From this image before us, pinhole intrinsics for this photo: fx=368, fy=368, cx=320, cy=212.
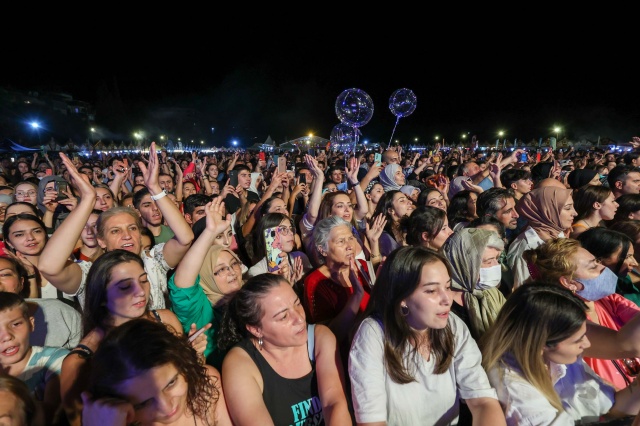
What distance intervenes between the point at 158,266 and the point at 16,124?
49239mm

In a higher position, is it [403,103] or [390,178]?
[403,103]

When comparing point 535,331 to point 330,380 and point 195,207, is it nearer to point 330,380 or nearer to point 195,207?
point 330,380

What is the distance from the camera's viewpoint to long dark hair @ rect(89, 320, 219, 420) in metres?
1.59

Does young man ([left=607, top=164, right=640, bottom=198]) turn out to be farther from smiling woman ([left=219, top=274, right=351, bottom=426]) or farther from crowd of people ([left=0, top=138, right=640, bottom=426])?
smiling woman ([left=219, top=274, right=351, bottom=426])

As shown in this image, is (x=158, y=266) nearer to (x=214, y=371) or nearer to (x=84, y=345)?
(x=84, y=345)

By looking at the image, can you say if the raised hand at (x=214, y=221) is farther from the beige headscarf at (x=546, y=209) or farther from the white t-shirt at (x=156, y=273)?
the beige headscarf at (x=546, y=209)

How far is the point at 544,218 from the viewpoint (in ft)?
12.8

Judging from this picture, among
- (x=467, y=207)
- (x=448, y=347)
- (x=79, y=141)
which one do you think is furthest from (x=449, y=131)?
(x=448, y=347)

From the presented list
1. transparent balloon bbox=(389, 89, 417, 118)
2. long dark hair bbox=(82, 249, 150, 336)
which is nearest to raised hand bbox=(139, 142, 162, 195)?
long dark hair bbox=(82, 249, 150, 336)

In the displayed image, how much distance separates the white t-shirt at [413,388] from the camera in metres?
1.91

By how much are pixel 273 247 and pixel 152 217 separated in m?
1.78

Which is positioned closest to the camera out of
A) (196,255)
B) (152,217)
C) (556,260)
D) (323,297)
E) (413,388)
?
(413,388)

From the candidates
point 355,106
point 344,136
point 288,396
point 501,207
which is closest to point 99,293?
point 288,396

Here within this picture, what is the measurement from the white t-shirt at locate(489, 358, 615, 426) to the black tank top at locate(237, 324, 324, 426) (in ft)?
3.27
